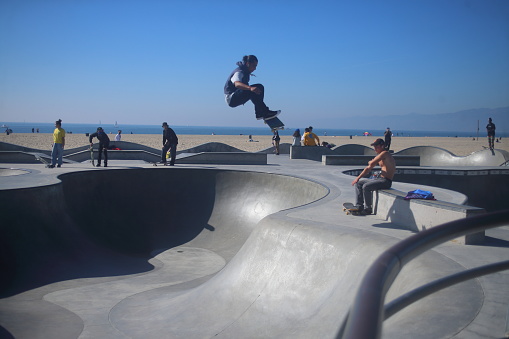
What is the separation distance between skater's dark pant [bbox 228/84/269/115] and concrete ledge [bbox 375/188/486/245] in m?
2.94

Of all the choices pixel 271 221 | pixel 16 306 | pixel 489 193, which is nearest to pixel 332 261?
pixel 271 221

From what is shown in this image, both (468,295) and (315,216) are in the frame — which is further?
(315,216)

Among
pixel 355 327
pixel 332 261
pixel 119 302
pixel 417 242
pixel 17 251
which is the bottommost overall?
pixel 119 302

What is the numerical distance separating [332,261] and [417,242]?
4803mm

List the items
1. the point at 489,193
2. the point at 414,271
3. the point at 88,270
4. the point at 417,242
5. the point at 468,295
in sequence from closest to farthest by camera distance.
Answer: the point at 417,242
the point at 468,295
the point at 414,271
the point at 88,270
the point at 489,193

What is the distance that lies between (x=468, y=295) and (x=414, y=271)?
0.86 m

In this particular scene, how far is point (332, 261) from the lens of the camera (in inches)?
248

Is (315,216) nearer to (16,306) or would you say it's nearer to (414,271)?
(414,271)

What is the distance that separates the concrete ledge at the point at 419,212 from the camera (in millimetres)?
6824

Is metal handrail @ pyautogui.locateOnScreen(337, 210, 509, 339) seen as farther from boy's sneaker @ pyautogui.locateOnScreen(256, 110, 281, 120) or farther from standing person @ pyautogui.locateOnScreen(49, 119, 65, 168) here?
standing person @ pyautogui.locateOnScreen(49, 119, 65, 168)

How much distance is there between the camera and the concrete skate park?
12.4 feet

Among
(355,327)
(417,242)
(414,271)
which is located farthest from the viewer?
(414,271)

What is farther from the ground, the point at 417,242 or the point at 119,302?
the point at 417,242

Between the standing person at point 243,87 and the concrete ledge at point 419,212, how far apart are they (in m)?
3.05
